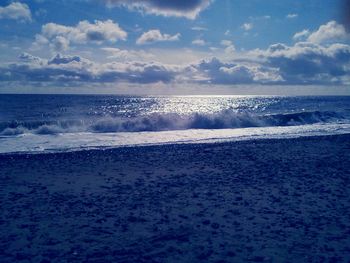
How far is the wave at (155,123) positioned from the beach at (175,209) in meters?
14.9

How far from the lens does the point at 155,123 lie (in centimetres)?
3409

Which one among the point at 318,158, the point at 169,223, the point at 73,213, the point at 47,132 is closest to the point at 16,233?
the point at 73,213

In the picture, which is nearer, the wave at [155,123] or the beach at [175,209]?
the beach at [175,209]

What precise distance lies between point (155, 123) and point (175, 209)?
25.2 meters

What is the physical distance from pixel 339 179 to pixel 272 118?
30.7 metres

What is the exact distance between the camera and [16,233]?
750cm

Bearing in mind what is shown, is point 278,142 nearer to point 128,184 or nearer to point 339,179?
point 339,179

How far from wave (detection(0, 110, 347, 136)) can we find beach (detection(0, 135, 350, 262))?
1489 centimetres

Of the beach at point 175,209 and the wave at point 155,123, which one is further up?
the wave at point 155,123

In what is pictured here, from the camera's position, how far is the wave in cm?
3073

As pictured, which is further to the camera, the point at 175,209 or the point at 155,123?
the point at 155,123

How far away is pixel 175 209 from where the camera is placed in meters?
9.09

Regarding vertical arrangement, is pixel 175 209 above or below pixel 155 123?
below

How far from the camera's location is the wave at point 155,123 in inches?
1210
